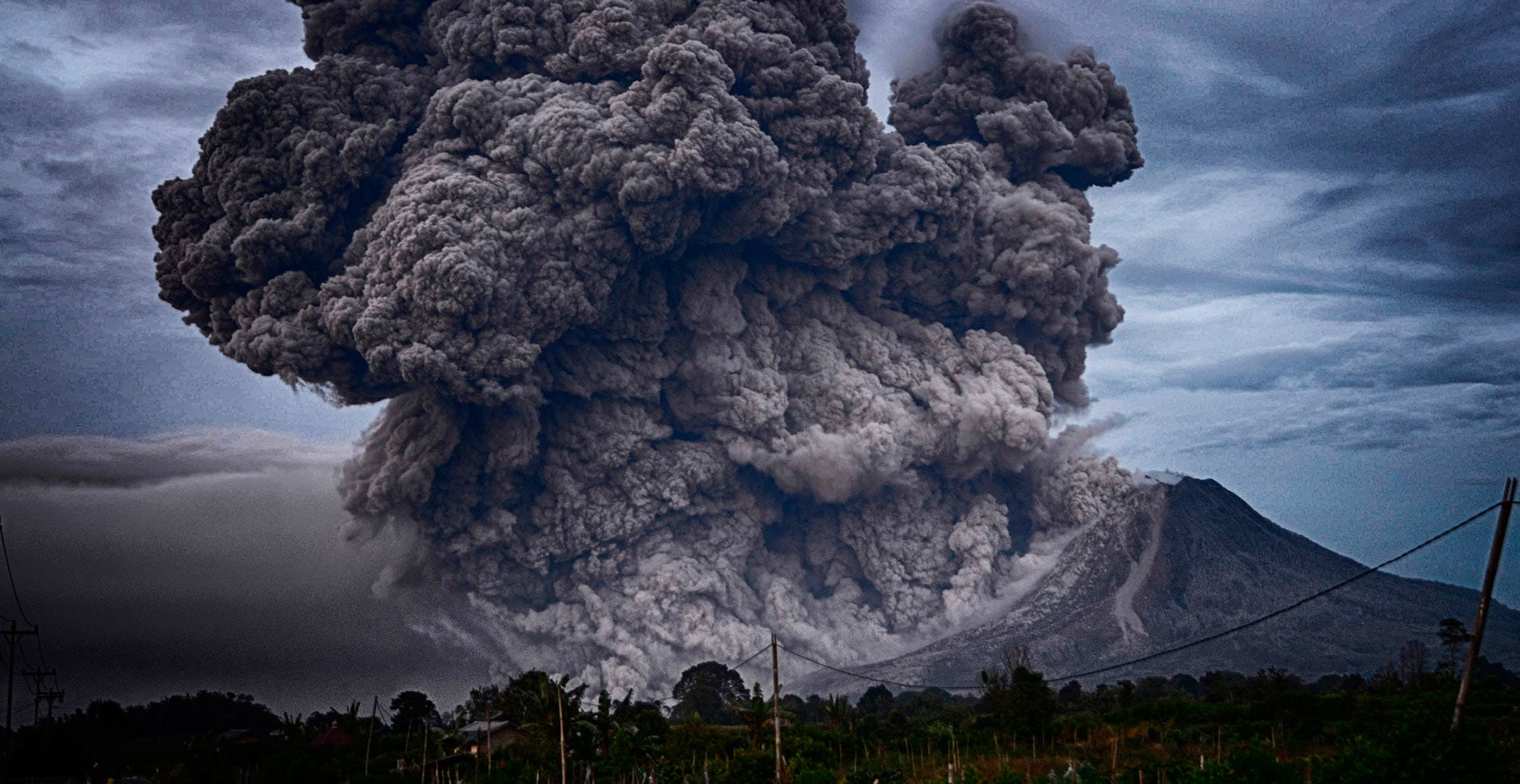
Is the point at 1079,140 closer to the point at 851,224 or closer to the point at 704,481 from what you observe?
the point at 851,224

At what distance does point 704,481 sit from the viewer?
6122 cm

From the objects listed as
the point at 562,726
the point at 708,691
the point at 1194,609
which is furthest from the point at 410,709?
the point at 1194,609

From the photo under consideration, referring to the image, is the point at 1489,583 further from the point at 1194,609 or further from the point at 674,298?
the point at 1194,609

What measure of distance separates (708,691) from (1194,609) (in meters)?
48.3

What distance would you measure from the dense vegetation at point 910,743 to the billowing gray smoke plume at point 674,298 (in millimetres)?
6789

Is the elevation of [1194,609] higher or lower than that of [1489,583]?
higher

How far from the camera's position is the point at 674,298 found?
198 ft

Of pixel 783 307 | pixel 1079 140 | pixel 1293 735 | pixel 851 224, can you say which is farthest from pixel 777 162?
pixel 1293 735

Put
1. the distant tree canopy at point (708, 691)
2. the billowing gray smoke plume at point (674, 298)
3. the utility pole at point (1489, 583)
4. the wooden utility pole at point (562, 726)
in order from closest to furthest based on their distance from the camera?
the utility pole at point (1489, 583) → the wooden utility pole at point (562, 726) → the billowing gray smoke plume at point (674, 298) → the distant tree canopy at point (708, 691)

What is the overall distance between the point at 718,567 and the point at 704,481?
4.46m

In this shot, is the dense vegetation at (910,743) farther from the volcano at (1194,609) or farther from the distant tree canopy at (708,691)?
the volcano at (1194,609)

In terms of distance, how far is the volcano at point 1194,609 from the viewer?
74688 mm

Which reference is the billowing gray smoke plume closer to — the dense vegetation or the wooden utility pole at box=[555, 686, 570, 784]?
the dense vegetation

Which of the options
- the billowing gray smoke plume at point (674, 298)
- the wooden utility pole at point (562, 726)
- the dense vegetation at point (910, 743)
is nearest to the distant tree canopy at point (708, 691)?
the dense vegetation at point (910, 743)
